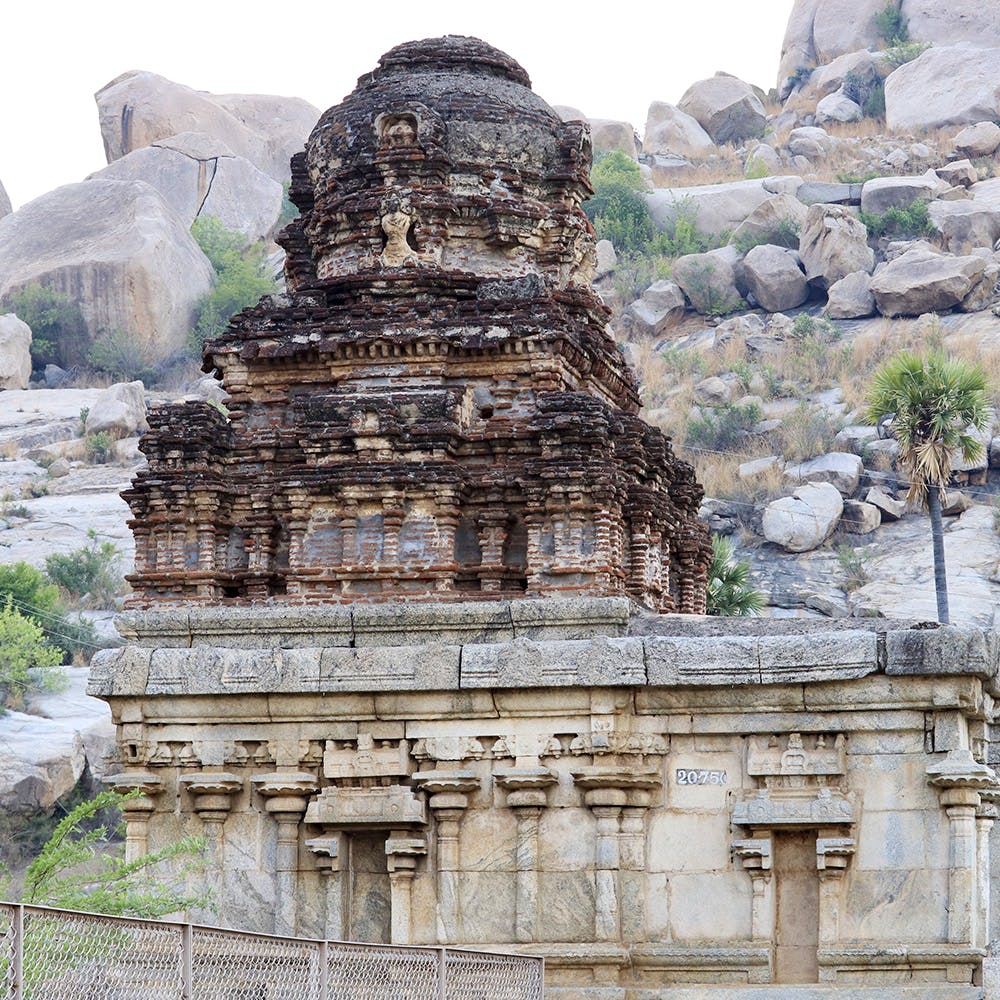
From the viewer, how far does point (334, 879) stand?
14.4 m

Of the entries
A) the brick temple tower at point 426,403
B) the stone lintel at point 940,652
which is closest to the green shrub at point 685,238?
the brick temple tower at point 426,403

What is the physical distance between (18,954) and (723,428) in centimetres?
4532

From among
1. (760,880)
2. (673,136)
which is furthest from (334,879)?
(673,136)

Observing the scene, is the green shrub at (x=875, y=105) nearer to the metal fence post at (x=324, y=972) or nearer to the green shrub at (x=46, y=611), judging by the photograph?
the green shrub at (x=46, y=611)

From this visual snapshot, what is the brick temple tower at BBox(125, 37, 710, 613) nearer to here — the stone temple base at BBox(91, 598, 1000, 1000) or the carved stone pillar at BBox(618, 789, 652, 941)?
the stone temple base at BBox(91, 598, 1000, 1000)

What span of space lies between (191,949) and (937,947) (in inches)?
254

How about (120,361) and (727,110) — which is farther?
(727,110)

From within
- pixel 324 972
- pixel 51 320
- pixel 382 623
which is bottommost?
pixel 324 972

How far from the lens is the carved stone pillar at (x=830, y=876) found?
44.1 ft

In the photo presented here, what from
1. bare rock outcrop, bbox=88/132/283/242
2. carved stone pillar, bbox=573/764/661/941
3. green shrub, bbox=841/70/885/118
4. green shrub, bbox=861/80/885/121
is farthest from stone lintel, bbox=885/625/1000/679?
green shrub, bbox=861/80/885/121

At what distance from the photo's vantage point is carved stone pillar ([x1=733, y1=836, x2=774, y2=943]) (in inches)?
537

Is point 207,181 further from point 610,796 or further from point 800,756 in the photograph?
point 800,756

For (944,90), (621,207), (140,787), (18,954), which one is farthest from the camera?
(944,90)

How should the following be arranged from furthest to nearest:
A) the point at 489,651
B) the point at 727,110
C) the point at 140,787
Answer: the point at 727,110
the point at 140,787
the point at 489,651
